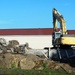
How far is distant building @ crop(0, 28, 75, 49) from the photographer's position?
60409 millimetres

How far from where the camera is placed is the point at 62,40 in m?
32.2

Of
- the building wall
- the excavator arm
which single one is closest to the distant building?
the building wall

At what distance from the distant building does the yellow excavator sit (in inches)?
864

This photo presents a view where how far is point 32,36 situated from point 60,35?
92.2 ft

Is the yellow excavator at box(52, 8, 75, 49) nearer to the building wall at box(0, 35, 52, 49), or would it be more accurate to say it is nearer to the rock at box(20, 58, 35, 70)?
the rock at box(20, 58, 35, 70)

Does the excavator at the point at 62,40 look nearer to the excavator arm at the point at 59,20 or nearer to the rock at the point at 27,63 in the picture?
the excavator arm at the point at 59,20

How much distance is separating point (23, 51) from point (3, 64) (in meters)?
9.38

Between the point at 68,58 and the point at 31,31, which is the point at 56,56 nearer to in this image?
the point at 68,58

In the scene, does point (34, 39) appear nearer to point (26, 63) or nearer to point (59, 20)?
point (59, 20)

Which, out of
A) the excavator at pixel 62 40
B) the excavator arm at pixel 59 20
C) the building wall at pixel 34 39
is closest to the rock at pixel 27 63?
the excavator at pixel 62 40

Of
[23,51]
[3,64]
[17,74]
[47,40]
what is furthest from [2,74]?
[47,40]

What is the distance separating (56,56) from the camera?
33.9m

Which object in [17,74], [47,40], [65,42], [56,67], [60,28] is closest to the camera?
[17,74]

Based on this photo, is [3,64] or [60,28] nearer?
[3,64]
